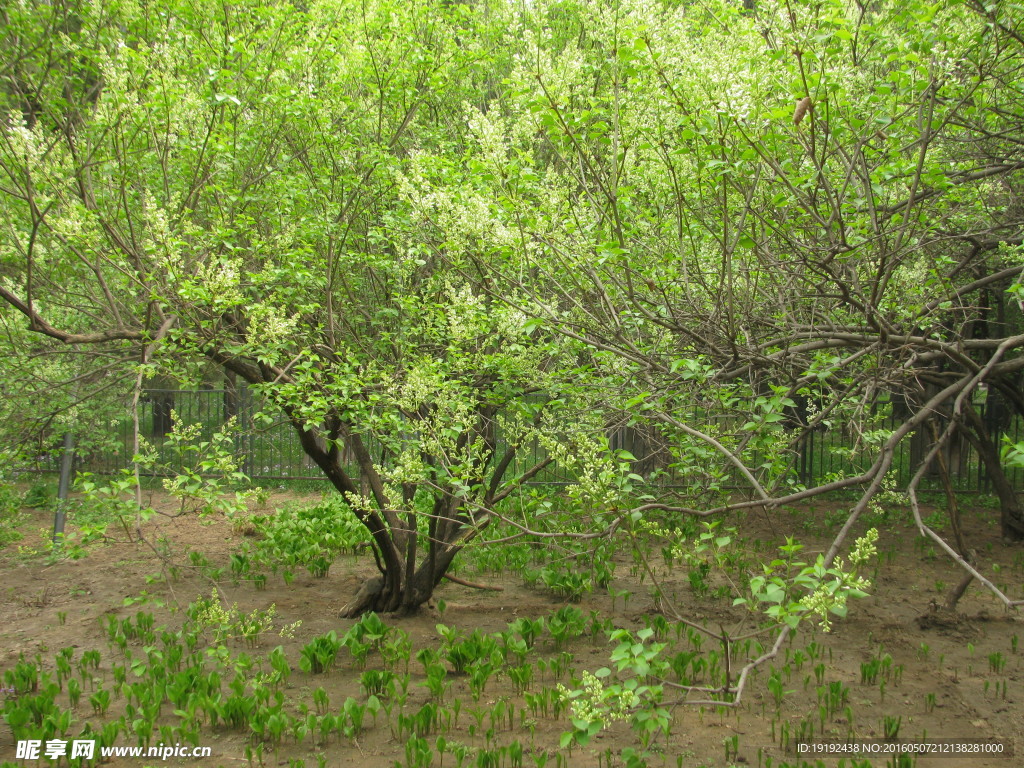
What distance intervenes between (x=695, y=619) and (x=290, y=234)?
Result: 427cm

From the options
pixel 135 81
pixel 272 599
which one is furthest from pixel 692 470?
pixel 272 599

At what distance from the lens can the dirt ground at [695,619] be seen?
4047 mm

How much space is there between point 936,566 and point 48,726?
775 cm

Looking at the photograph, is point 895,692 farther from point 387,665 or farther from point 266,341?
point 266,341

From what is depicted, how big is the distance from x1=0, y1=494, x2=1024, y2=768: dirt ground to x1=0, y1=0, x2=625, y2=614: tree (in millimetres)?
952

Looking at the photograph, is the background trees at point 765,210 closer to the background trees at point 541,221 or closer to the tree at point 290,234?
the background trees at point 541,221

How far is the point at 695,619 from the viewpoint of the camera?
5.98m

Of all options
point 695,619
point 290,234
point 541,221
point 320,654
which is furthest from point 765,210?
point 320,654

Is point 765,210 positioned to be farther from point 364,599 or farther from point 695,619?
point 364,599

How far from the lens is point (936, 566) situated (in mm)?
7641

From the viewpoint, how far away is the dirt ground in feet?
13.3

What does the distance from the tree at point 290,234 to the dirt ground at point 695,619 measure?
3.12 feet

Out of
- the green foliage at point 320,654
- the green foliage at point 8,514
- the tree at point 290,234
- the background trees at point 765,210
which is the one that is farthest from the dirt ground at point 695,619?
the background trees at point 765,210

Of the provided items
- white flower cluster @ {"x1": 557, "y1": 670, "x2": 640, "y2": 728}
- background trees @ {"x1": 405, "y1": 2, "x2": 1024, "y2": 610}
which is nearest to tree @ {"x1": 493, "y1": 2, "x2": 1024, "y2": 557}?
background trees @ {"x1": 405, "y1": 2, "x2": 1024, "y2": 610}
